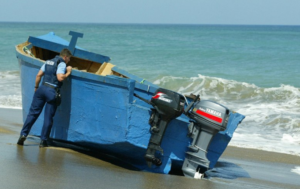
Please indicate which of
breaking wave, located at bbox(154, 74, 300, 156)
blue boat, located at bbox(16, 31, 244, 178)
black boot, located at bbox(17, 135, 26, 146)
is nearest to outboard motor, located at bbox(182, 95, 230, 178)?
blue boat, located at bbox(16, 31, 244, 178)

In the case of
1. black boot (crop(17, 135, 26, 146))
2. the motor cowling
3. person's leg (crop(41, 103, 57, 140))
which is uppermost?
the motor cowling

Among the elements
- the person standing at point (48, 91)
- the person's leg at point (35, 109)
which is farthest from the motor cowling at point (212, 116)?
the person's leg at point (35, 109)

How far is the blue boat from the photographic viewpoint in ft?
18.4

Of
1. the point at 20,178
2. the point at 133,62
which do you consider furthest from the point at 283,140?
the point at 133,62

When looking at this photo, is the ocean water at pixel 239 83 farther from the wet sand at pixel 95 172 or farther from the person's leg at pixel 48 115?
the person's leg at pixel 48 115

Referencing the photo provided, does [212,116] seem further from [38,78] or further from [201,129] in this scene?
[38,78]

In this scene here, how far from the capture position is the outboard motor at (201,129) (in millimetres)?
5590

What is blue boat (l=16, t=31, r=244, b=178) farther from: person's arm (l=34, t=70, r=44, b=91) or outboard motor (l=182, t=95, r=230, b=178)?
person's arm (l=34, t=70, r=44, b=91)

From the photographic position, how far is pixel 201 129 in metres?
5.68

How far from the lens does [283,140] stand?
31.6 ft

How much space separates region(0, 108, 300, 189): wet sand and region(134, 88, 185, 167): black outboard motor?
319 millimetres

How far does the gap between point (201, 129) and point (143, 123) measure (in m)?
0.67

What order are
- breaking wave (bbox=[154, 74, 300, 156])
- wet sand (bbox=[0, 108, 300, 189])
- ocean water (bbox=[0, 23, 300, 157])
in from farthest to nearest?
ocean water (bbox=[0, 23, 300, 157])
breaking wave (bbox=[154, 74, 300, 156])
wet sand (bbox=[0, 108, 300, 189])

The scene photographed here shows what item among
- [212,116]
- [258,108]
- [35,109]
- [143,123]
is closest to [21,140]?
[35,109]
